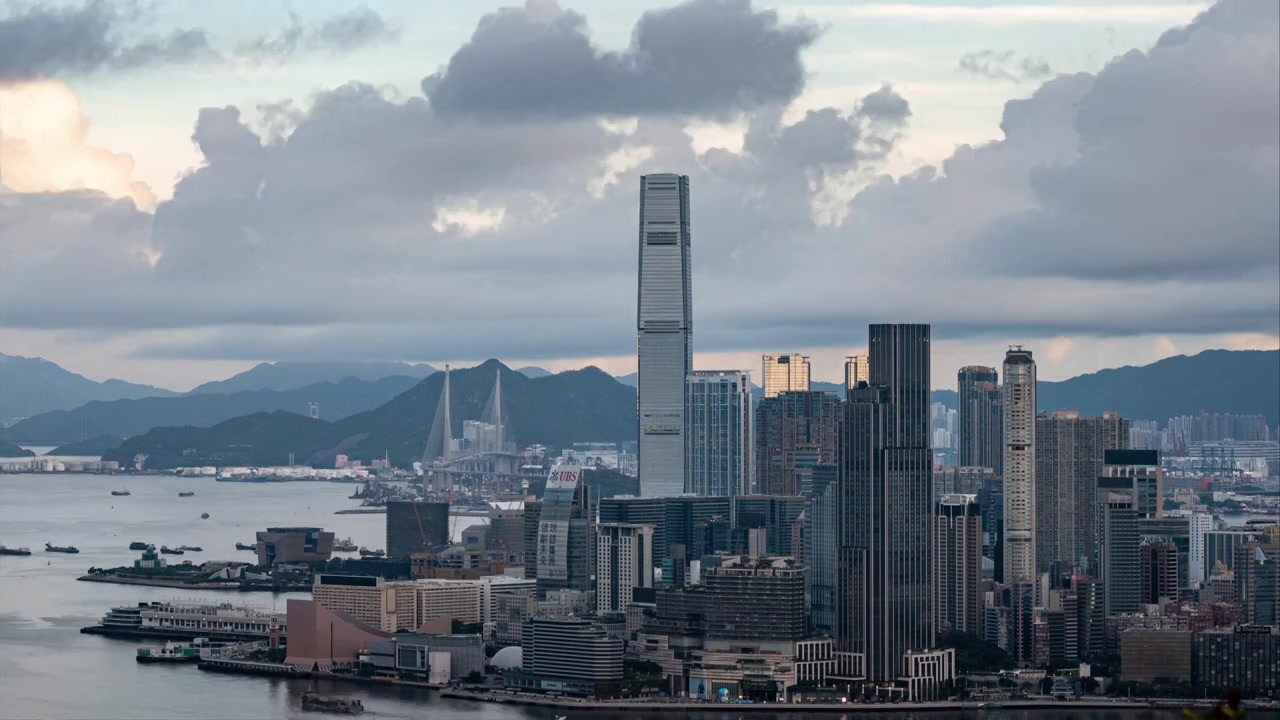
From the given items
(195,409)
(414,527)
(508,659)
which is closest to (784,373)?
(414,527)

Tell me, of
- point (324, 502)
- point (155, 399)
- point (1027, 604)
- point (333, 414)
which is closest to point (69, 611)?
point (1027, 604)

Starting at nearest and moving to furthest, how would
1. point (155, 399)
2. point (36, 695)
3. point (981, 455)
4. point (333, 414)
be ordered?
1. point (36, 695)
2. point (981, 455)
3. point (333, 414)
4. point (155, 399)

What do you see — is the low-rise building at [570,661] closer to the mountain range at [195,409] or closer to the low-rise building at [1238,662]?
the low-rise building at [1238,662]

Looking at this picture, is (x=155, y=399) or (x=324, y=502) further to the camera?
(x=155, y=399)

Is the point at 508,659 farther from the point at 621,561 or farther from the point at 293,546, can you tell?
the point at 293,546

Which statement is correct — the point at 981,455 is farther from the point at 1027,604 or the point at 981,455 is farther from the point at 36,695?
the point at 36,695
